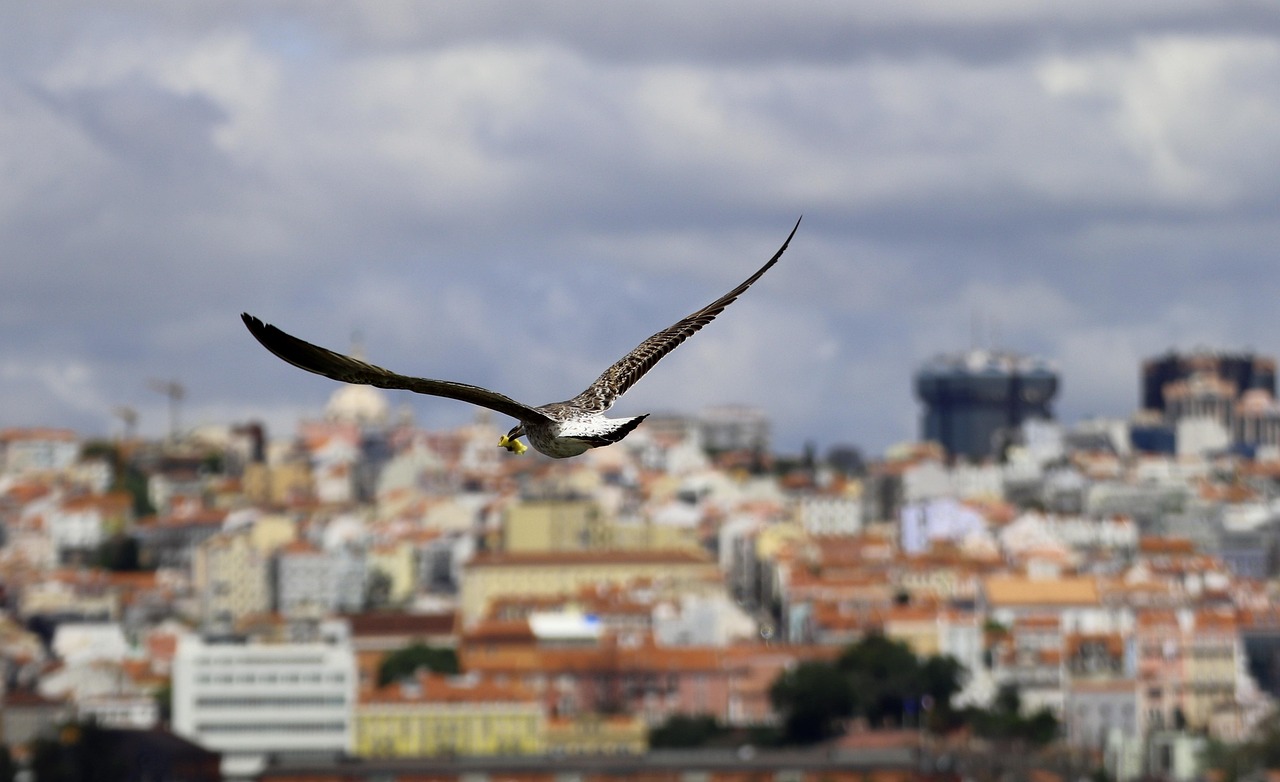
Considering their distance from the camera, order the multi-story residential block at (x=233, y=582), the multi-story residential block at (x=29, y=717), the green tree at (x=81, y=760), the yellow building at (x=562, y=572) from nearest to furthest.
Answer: the green tree at (x=81, y=760) < the multi-story residential block at (x=29, y=717) < the yellow building at (x=562, y=572) < the multi-story residential block at (x=233, y=582)

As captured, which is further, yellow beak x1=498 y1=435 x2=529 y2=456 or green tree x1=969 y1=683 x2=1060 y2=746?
green tree x1=969 y1=683 x2=1060 y2=746

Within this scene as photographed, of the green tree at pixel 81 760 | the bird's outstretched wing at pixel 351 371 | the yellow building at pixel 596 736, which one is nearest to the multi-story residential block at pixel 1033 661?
the yellow building at pixel 596 736

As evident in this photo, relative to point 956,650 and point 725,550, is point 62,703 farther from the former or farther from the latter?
point 725,550

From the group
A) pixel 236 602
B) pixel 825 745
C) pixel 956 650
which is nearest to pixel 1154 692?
pixel 956 650

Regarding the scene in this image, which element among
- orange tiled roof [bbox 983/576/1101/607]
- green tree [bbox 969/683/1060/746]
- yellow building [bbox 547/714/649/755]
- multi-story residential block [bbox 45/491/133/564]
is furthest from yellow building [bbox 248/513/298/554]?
green tree [bbox 969/683/1060/746]

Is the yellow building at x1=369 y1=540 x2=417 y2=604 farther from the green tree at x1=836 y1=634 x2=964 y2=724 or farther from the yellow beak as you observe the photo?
the yellow beak

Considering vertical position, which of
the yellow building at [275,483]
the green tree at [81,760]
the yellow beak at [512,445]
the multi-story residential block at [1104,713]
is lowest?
the yellow beak at [512,445]

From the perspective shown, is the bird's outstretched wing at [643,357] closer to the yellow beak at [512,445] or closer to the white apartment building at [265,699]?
the yellow beak at [512,445]
